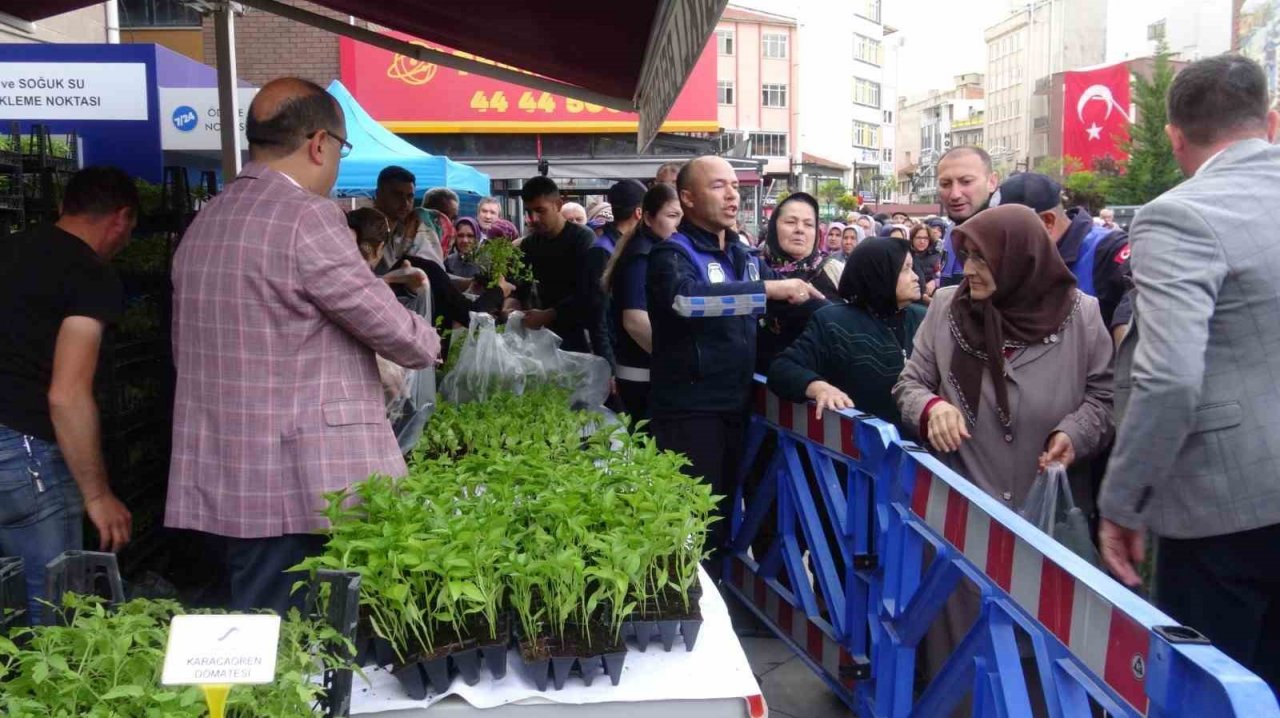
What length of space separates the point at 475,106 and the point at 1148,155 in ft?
108

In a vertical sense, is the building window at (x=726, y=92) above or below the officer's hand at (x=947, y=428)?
above

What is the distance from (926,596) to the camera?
316cm

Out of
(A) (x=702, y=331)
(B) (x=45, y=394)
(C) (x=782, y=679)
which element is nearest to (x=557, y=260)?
(A) (x=702, y=331)

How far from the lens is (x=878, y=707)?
3.60 m

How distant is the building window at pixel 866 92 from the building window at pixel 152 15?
9109 centimetres

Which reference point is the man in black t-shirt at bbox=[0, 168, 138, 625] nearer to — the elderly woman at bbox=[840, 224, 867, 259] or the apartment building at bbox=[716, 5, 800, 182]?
the elderly woman at bbox=[840, 224, 867, 259]

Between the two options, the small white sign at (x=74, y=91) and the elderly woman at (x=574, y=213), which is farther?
the elderly woman at (x=574, y=213)

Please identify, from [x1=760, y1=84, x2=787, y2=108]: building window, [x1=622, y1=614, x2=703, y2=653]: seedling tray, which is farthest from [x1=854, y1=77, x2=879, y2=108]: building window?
[x1=622, y1=614, x2=703, y2=653]: seedling tray

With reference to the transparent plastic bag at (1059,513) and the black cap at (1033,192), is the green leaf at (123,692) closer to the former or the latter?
the transparent plastic bag at (1059,513)

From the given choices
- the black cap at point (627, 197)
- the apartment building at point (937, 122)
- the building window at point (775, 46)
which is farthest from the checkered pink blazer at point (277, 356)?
the apartment building at point (937, 122)

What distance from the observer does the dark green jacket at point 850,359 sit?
4098 mm

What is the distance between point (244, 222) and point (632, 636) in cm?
131

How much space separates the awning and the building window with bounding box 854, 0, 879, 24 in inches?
3933

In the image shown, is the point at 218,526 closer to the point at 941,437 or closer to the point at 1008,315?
the point at 941,437
